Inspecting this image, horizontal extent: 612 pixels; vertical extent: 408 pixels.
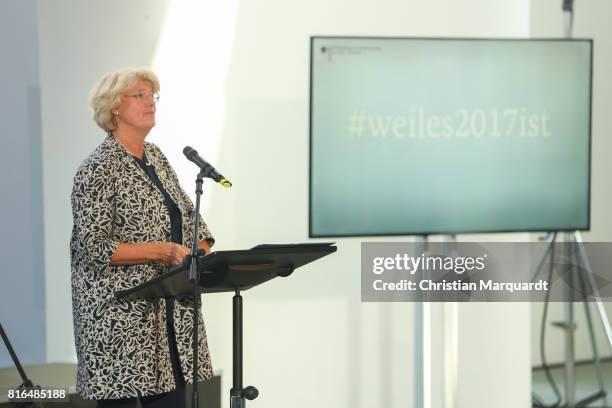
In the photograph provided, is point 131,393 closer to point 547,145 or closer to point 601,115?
point 547,145

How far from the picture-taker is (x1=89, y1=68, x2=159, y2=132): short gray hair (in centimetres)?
264

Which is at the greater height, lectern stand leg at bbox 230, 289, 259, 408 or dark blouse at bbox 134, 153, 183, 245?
dark blouse at bbox 134, 153, 183, 245

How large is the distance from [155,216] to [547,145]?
7.50ft

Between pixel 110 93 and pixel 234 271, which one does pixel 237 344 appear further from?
pixel 110 93

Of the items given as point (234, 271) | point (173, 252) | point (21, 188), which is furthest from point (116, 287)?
point (21, 188)

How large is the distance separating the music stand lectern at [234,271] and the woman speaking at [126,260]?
11 cm

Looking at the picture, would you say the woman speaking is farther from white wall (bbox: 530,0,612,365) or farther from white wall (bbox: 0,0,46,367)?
Answer: white wall (bbox: 530,0,612,365)

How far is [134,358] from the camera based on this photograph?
2.52 meters

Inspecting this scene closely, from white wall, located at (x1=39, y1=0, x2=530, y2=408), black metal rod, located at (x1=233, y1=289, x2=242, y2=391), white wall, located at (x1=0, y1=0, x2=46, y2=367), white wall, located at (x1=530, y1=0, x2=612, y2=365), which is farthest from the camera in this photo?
white wall, located at (x1=530, y1=0, x2=612, y2=365)

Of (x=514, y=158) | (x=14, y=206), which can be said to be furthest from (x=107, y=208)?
(x=514, y=158)

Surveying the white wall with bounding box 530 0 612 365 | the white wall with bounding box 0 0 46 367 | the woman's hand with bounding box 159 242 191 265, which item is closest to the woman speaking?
the woman's hand with bounding box 159 242 191 265

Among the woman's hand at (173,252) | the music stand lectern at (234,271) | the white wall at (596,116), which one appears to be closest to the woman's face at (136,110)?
the woman's hand at (173,252)

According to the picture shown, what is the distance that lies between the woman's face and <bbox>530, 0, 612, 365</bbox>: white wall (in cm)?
270

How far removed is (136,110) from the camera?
266 cm
